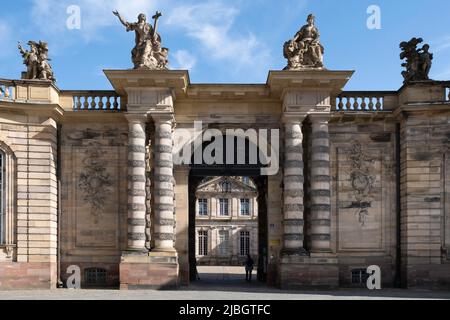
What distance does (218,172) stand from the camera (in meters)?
25.7

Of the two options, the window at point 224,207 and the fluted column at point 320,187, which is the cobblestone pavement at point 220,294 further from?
the window at point 224,207

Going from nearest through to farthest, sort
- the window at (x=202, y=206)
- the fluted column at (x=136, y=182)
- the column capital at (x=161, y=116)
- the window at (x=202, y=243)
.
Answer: the fluted column at (x=136, y=182), the column capital at (x=161, y=116), the window at (x=202, y=243), the window at (x=202, y=206)

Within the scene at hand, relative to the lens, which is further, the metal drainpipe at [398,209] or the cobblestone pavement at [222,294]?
the metal drainpipe at [398,209]

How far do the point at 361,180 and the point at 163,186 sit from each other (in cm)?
784

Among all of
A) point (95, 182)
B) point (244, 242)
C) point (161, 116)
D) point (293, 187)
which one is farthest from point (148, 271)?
point (244, 242)

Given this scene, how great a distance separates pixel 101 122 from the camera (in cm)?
2503

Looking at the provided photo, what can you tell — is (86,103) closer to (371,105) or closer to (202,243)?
(371,105)

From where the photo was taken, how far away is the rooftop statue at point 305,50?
23.9 meters

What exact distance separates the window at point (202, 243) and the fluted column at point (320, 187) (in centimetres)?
3514

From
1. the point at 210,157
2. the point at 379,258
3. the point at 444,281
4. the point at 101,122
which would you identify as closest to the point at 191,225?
the point at 210,157

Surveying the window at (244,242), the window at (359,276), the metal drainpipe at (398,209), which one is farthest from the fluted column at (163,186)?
the window at (244,242)

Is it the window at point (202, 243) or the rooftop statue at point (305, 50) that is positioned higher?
the rooftop statue at point (305, 50)

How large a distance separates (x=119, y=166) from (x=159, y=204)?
8.86 ft

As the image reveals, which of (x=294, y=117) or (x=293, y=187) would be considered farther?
(x=294, y=117)
